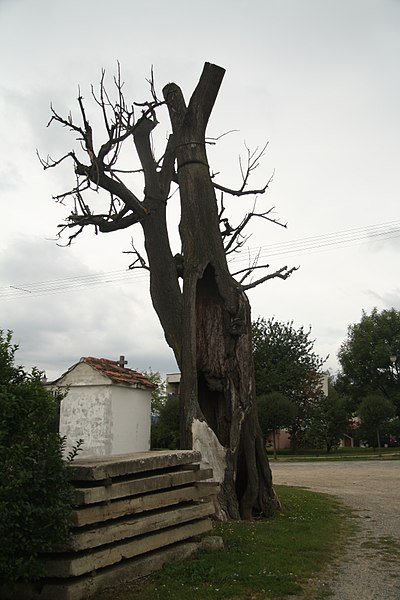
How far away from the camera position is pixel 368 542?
9297mm

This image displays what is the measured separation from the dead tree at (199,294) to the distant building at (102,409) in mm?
4144

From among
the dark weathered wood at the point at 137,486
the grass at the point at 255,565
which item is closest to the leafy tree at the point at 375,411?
the grass at the point at 255,565

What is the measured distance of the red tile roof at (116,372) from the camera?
1584cm

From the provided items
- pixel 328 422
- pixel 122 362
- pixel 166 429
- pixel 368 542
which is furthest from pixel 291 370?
pixel 368 542

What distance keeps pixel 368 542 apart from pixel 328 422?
3406 cm

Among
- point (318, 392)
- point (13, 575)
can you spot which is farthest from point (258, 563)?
point (318, 392)

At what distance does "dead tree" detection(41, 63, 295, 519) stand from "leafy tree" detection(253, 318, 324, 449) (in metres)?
32.1

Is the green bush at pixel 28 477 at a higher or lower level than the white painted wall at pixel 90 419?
lower

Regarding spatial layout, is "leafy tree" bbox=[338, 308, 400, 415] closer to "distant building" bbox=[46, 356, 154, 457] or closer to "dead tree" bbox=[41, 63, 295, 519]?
"distant building" bbox=[46, 356, 154, 457]

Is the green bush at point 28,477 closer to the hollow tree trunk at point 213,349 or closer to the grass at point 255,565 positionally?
the grass at point 255,565

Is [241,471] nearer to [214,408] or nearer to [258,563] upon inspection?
[214,408]

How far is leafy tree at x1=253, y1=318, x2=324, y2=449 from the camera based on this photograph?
145 ft

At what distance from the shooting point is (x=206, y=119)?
492 inches

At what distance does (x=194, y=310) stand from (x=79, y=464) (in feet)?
17.6
